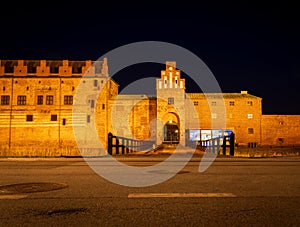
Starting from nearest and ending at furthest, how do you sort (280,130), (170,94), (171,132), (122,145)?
(122,145) → (170,94) → (280,130) → (171,132)

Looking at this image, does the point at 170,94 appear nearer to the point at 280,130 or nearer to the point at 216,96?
the point at 216,96


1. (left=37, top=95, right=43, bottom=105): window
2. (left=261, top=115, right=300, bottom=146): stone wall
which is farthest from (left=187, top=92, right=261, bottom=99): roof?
(left=37, top=95, right=43, bottom=105): window

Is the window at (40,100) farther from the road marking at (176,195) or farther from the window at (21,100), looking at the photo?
the road marking at (176,195)

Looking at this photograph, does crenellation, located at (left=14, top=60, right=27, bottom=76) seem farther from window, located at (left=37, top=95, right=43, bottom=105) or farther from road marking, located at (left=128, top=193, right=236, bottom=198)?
road marking, located at (left=128, top=193, right=236, bottom=198)

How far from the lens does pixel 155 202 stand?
516 centimetres

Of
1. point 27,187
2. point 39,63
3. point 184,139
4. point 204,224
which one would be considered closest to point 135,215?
point 204,224

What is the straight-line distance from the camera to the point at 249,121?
46500 millimetres

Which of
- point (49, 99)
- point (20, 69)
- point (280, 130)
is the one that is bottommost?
point (280, 130)

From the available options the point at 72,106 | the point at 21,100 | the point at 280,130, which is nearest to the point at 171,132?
the point at 280,130

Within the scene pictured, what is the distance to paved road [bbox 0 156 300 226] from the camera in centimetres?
409

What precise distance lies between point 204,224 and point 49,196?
2.84 m

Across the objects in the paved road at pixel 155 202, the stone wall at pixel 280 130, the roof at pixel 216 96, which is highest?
the roof at pixel 216 96

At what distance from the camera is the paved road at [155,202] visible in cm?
409

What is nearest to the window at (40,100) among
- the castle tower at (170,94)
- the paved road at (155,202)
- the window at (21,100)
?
the window at (21,100)
